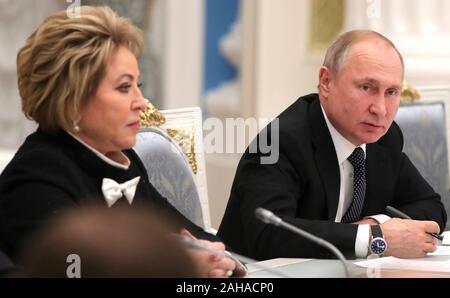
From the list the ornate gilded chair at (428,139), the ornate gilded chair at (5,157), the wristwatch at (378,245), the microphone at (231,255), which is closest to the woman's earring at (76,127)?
the microphone at (231,255)

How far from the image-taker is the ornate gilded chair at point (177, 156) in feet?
7.27

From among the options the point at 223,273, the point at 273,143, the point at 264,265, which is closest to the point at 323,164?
the point at 273,143

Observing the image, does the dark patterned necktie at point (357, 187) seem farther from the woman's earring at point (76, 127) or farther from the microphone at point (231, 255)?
the woman's earring at point (76, 127)

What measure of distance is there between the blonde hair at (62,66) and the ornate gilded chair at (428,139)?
4.97 feet

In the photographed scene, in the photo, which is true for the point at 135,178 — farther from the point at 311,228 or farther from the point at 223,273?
the point at 311,228

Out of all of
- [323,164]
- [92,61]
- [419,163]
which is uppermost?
[92,61]

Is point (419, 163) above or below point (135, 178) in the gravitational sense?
below

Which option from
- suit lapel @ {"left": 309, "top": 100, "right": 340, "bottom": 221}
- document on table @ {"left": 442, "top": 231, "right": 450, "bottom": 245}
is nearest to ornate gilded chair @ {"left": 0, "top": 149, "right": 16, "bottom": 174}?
suit lapel @ {"left": 309, "top": 100, "right": 340, "bottom": 221}

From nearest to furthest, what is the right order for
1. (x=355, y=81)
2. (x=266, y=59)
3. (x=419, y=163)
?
(x=355, y=81)
(x=419, y=163)
(x=266, y=59)

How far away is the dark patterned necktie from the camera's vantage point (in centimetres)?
Answer: 222

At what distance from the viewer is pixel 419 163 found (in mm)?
2896

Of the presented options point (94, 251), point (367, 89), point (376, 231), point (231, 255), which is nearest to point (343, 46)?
point (367, 89)

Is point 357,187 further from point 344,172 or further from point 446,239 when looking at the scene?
point 446,239
